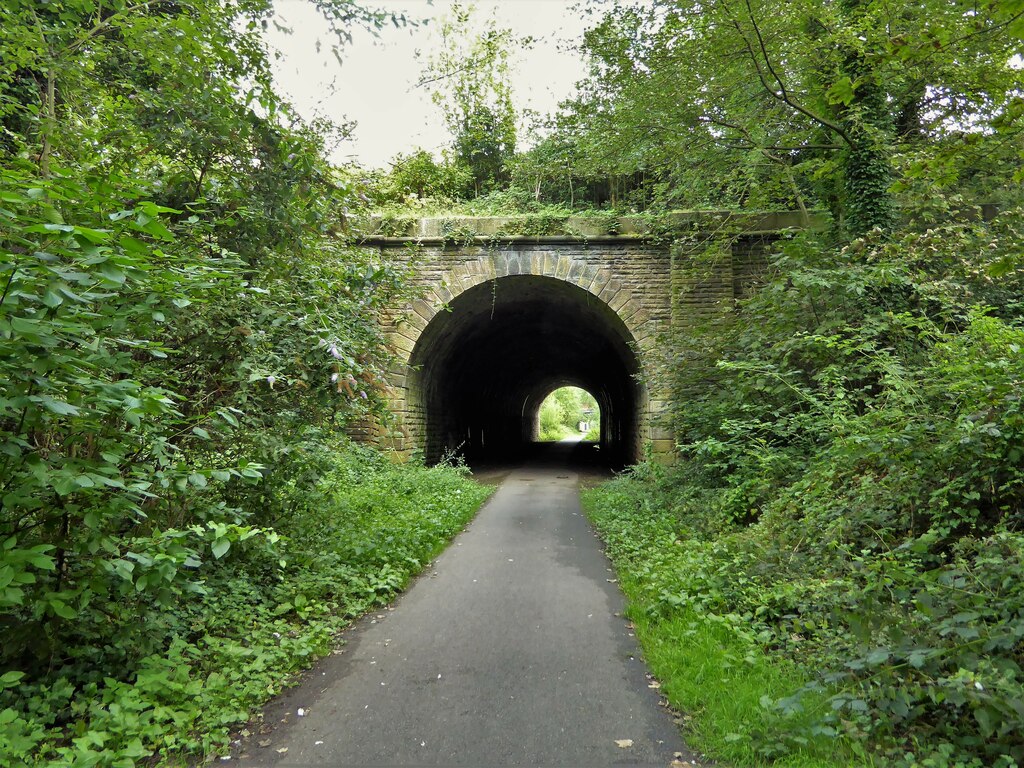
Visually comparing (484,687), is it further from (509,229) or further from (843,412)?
(509,229)

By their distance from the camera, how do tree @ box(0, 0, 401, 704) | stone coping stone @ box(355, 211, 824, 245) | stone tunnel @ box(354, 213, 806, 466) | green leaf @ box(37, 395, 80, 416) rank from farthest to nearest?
stone coping stone @ box(355, 211, 824, 245), stone tunnel @ box(354, 213, 806, 466), tree @ box(0, 0, 401, 704), green leaf @ box(37, 395, 80, 416)

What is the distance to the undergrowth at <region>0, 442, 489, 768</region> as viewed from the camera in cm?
254

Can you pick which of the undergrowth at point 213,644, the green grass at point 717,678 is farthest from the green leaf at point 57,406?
the green grass at point 717,678

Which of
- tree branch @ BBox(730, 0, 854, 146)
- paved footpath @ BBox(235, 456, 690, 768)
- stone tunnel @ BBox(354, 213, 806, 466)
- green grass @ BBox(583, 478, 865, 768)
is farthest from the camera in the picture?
stone tunnel @ BBox(354, 213, 806, 466)

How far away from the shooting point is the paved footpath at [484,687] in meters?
2.72

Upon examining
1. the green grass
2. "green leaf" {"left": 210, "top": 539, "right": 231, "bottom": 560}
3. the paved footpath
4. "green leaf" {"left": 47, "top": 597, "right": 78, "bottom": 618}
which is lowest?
the paved footpath

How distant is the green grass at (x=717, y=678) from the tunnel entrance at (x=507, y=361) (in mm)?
4115

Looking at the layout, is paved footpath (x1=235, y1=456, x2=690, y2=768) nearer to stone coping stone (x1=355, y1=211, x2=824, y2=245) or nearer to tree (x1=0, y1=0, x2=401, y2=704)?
tree (x1=0, y1=0, x2=401, y2=704)

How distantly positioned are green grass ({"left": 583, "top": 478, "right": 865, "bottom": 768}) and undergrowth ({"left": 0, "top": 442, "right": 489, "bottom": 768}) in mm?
2237

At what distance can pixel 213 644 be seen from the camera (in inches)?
135

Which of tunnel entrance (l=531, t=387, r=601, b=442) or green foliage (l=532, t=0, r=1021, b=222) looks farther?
tunnel entrance (l=531, t=387, r=601, b=442)

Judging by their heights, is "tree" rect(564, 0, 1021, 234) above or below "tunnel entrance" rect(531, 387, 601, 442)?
above

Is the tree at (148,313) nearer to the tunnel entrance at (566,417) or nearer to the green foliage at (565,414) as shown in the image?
the tunnel entrance at (566,417)

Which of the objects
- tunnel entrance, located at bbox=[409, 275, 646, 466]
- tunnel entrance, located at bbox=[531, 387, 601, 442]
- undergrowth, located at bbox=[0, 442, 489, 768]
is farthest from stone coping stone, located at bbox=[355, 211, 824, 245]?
tunnel entrance, located at bbox=[531, 387, 601, 442]
